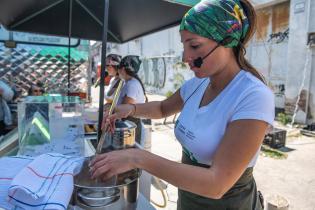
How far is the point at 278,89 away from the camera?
27.5 feet

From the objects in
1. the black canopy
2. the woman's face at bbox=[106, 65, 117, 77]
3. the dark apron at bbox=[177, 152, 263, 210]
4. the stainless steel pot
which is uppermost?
the black canopy

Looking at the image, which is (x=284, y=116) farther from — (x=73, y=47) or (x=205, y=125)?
(x=205, y=125)

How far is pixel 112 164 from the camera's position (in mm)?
936

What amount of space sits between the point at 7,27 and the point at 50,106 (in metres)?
1.50

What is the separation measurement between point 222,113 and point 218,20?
35cm

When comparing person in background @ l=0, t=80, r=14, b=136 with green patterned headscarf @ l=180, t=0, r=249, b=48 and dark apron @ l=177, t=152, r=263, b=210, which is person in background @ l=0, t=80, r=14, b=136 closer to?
dark apron @ l=177, t=152, r=263, b=210

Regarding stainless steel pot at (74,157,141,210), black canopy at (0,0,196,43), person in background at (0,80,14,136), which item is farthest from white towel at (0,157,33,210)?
person in background at (0,80,14,136)

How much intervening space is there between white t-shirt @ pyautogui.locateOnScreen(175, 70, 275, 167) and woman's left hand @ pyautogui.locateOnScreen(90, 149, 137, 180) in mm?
321

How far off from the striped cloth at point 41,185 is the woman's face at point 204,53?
2.01 ft

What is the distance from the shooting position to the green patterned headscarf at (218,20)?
106cm

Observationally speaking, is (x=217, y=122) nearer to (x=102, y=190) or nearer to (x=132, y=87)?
(x=102, y=190)

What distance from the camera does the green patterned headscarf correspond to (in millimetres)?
1062

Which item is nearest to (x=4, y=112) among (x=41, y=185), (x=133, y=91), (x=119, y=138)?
(x=133, y=91)

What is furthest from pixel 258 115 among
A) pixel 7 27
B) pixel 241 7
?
pixel 7 27
